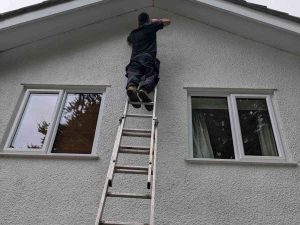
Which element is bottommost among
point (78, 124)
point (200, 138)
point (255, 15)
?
point (200, 138)

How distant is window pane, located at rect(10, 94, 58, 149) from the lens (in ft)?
14.6

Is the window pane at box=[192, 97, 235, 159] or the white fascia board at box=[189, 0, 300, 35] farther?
the white fascia board at box=[189, 0, 300, 35]

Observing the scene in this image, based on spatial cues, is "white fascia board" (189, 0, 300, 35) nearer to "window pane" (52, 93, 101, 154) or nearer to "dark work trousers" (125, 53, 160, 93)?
"dark work trousers" (125, 53, 160, 93)

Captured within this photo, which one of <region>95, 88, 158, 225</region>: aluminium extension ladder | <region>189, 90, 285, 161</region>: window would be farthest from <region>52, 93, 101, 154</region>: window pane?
<region>189, 90, 285, 161</region>: window

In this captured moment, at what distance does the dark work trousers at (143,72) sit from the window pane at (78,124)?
770 millimetres

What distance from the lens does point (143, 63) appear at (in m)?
4.73

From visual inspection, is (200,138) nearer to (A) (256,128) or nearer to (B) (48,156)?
(A) (256,128)

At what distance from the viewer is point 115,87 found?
4.94 meters

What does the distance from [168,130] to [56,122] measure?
1.65 metres

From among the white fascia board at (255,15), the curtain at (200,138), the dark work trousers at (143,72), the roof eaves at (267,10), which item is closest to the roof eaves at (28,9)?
the dark work trousers at (143,72)

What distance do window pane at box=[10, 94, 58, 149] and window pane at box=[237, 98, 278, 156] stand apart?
9.44 ft

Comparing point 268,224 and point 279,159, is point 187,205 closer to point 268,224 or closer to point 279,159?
point 268,224

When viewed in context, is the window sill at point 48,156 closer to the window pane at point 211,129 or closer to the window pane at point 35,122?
the window pane at point 35,122

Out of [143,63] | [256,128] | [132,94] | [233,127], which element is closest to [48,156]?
[132,94]
